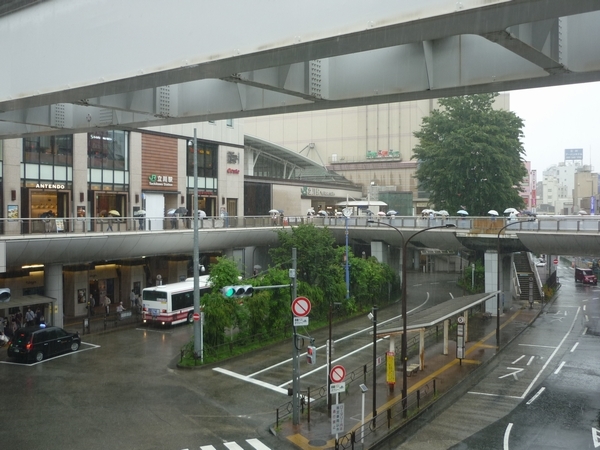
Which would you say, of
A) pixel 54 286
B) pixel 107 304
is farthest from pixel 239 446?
pixel 107 304

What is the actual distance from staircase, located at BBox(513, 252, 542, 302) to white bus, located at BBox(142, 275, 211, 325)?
97.4 feet

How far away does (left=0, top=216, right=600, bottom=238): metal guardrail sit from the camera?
28.7 m

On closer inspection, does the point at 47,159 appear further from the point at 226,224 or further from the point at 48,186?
the point at 226,224

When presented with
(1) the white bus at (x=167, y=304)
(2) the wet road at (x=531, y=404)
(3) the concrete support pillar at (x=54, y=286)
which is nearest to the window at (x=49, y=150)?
(3) the concrete support pillar at (x=54, y=286)

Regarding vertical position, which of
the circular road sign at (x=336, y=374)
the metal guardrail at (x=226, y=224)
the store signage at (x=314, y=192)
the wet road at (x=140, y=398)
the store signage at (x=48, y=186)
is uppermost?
the store signage at (x=314, y=192)

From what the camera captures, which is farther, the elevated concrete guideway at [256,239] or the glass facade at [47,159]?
the glass facade at [47,159]

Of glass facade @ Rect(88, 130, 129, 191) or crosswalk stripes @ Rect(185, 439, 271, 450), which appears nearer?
crosswalk stripes @ Rect(185, 439, 271, 450)

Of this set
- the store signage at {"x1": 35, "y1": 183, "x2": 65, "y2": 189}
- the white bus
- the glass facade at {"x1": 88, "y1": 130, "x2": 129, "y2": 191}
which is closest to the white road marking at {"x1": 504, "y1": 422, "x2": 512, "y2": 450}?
the white bus

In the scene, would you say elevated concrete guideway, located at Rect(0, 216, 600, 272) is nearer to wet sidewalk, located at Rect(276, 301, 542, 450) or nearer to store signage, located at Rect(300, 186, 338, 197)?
wet sidewalk, located at Rect(276, 301, 542, 450)

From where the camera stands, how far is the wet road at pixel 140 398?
1634 cm

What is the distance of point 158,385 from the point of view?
72.0 ft

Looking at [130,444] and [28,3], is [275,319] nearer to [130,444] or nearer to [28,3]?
[130,444]

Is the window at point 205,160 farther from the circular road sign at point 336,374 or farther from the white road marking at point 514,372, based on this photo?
the circular road sign at point 336,374

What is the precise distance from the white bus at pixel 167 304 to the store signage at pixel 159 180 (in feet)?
35.0
